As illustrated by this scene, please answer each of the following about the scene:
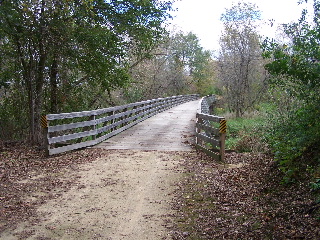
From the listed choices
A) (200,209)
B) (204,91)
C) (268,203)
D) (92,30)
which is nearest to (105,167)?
(200,209)

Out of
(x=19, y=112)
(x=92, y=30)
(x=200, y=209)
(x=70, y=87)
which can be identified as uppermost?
(x=92, y=30)

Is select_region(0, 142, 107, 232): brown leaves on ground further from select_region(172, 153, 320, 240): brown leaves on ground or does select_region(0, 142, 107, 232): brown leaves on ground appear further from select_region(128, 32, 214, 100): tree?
select_region(128, 32, 214, 100): tree

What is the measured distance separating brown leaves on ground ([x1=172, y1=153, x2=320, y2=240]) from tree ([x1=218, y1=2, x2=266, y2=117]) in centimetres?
2076

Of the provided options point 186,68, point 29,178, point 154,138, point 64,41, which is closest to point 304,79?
point 29,178

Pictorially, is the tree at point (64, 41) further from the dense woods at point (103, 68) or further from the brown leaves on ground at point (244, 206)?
the brown leaves on ground at point (244, 206)

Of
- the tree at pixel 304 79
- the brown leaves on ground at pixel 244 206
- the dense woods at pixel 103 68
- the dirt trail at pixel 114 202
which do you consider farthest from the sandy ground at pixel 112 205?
the tree at pixel 304 79

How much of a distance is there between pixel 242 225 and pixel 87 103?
14.0m

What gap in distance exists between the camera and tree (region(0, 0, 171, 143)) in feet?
36.2

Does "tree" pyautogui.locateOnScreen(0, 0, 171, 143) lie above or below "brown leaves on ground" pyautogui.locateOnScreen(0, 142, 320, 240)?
above

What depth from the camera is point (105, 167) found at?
27.2 feet

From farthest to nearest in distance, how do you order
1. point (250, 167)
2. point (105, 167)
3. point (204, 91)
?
point (204, 91), point (105, 167), point (250, 167)

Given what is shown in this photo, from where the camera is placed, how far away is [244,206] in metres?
5.41

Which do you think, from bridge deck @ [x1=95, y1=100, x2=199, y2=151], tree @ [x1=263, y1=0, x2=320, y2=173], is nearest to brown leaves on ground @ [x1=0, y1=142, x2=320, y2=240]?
tree @ [x1=263, y1=0, x2=320, y2=173]

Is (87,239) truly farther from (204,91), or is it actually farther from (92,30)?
(204,91)
